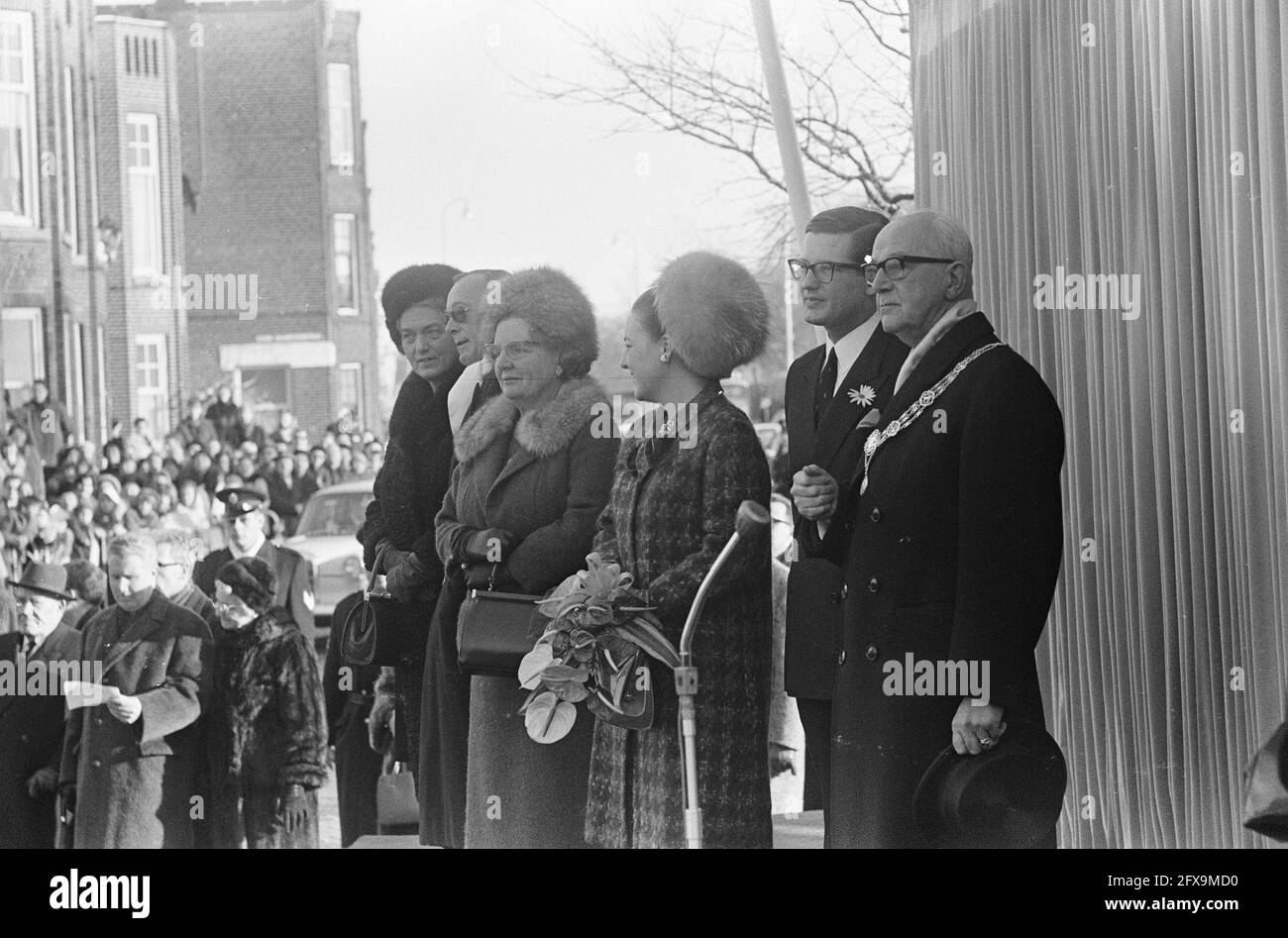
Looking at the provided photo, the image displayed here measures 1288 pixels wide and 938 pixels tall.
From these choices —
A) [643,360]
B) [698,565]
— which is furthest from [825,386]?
[698,565]

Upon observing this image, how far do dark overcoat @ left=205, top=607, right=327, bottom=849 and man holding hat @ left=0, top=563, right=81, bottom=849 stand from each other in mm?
429

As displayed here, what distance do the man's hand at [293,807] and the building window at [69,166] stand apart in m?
1.61

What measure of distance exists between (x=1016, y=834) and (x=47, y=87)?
3.30 metres

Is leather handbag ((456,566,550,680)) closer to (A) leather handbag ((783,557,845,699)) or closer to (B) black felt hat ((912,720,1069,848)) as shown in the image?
(A) leather handbag ((783,557,845,699))

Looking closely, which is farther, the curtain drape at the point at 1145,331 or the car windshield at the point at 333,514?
the car windshield at the point at 333,514

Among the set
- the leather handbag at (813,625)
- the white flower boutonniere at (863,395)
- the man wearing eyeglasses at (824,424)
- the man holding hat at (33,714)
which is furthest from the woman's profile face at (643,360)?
the man holding hat at (33,714)

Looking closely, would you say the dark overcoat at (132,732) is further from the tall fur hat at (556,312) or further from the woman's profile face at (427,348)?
the tall fur hat at (556,312)

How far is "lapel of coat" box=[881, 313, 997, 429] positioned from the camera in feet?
15.3

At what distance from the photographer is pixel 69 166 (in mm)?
5215

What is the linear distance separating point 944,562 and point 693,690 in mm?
745

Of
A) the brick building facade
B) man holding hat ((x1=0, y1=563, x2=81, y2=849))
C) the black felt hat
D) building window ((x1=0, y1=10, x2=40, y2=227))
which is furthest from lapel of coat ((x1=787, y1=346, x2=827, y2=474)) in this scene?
building window ((x1=0, y1=10, x2=40, y2=227))

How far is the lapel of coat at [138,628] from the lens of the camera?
5172mm

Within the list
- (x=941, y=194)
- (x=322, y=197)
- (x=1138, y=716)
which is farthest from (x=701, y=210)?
(x=1138, y=716)
